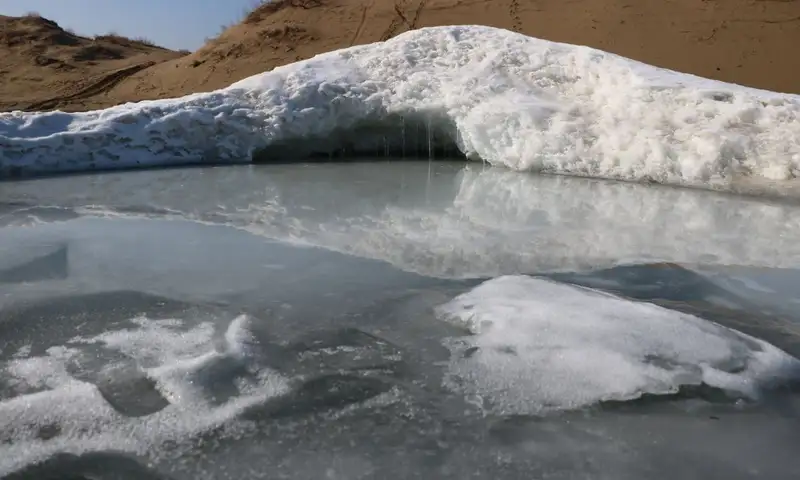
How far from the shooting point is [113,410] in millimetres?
1574

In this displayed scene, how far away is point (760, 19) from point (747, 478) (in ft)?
40.6

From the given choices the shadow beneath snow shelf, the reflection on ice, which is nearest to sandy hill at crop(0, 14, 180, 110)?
the reflection on ice

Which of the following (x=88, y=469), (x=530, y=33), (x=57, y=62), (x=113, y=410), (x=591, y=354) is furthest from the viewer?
(x=57, y=62)

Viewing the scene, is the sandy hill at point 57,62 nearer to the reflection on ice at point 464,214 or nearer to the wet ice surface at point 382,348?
the reflection on ice at point 464,214

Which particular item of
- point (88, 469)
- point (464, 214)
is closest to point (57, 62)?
point (464, 214)

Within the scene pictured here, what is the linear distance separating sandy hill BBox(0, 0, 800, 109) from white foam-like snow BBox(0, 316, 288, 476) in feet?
36.8

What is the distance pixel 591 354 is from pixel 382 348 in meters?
0.59

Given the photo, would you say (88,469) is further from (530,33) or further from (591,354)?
(530,33)

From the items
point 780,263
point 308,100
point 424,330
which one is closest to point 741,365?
point 424,330

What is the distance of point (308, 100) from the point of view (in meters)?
6.48

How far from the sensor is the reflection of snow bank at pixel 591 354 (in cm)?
169

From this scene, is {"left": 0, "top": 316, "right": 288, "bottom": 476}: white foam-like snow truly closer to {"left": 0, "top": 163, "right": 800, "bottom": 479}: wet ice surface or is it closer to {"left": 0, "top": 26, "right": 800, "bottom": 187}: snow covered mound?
{"left": 0, "top": 163, "right": 800, "bottom": 479}: wet ice surface

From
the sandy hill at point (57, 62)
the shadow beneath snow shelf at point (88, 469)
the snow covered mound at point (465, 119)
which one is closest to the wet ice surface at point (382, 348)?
the shadow beneath snow shelf at point (88, 469)

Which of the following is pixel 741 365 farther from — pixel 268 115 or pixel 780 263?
pixel 268 115
